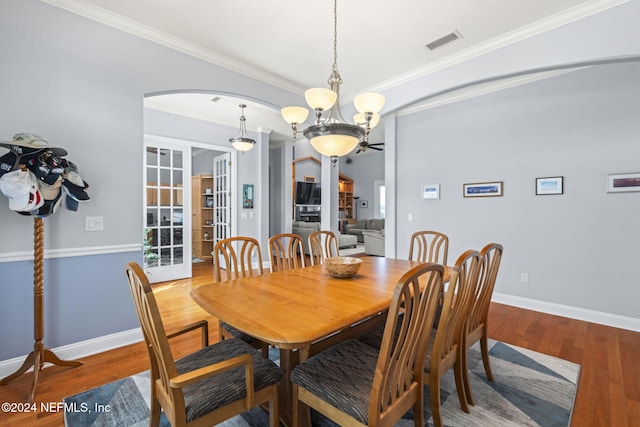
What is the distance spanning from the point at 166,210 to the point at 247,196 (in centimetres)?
151

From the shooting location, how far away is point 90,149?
2.47m

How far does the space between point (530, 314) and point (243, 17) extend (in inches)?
171

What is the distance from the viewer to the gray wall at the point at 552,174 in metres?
3.07

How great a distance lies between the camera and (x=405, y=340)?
1.20 m

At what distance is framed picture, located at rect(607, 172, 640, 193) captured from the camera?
2.99 m

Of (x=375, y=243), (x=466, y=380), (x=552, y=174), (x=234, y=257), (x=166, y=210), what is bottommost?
(x=466, y=380)

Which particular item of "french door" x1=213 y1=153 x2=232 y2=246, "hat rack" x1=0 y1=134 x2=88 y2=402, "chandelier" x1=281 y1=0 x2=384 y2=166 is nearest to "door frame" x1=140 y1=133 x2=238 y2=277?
"french door" x1=213 y1=153 x2=232 y2=246

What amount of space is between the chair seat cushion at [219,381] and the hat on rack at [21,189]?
4.95 ft

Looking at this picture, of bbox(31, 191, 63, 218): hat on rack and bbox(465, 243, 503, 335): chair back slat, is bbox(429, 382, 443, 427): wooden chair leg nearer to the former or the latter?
bbox(465, 243, 503, 335): chair back slat

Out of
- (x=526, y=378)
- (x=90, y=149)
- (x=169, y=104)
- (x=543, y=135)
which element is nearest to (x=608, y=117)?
(x=543, y=135)

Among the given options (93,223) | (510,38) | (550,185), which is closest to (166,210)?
(93,223)

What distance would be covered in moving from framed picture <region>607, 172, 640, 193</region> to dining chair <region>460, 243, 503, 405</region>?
2.30 metres

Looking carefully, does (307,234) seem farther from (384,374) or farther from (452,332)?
(384,374)

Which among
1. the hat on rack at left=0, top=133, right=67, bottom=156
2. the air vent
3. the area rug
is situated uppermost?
the air vent
